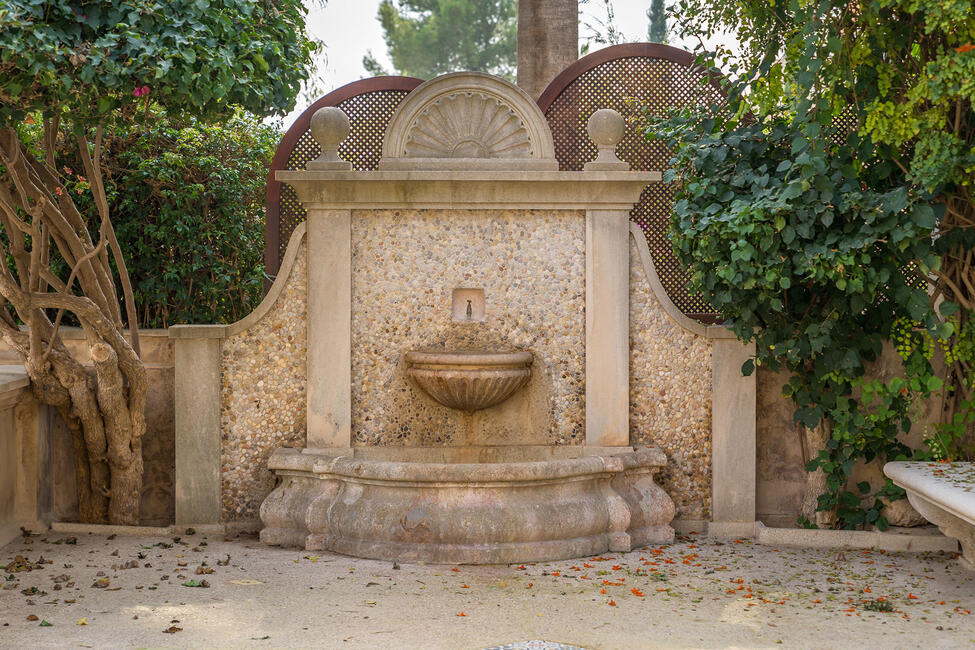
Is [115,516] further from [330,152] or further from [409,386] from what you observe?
[330,152]

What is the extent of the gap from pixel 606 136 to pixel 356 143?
79.4 inches

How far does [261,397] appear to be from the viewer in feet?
19.6

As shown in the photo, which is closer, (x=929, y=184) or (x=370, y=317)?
(x=929, y=184)

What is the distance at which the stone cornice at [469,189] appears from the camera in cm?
583

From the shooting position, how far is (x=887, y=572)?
5.25m

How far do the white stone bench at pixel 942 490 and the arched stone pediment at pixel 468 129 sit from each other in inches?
105

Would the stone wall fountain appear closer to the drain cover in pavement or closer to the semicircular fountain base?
the semicircular fountain base

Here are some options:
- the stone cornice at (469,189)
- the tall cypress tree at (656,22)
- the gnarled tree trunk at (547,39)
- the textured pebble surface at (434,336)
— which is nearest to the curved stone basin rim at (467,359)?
the textured pebble surface at (434,336)

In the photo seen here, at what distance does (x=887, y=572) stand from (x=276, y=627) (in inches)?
127

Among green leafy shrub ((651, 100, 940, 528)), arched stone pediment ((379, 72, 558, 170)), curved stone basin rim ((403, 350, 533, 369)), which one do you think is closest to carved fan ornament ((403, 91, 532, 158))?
arched stone pediment ((379, 72, 558, 170))

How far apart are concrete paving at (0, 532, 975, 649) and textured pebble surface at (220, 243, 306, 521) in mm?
433

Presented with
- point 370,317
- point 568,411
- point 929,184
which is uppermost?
point 929,184

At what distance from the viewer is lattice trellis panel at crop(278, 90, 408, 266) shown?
699cm

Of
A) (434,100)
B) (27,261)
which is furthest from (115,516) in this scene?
(434,100)
